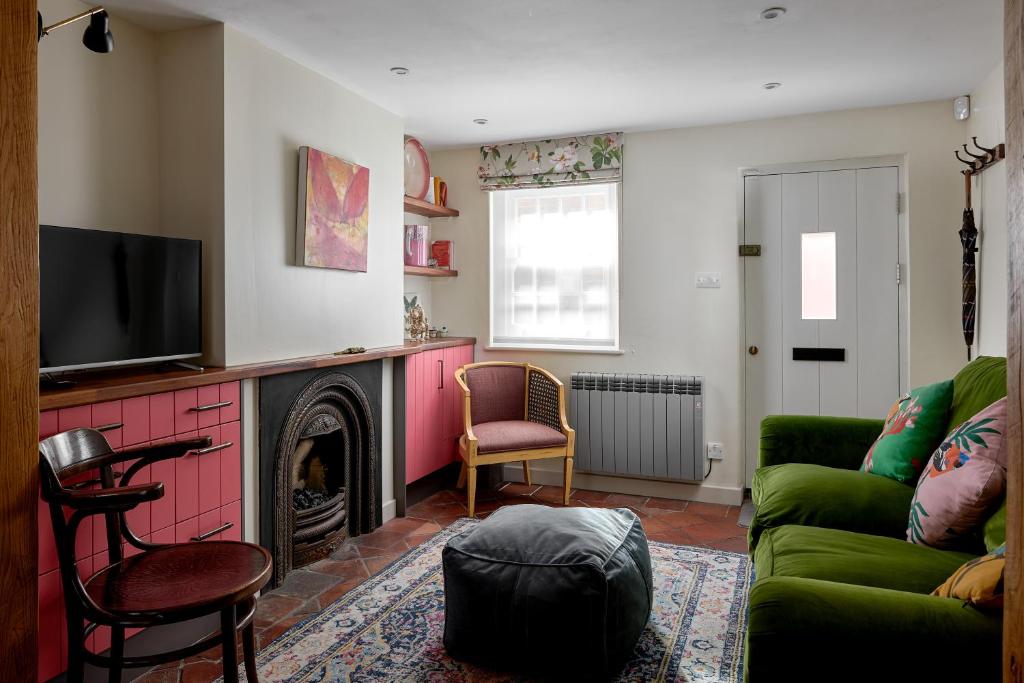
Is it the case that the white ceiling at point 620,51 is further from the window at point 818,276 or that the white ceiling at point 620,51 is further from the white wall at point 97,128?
the window at point 818,276

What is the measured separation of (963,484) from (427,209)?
3.43 meters

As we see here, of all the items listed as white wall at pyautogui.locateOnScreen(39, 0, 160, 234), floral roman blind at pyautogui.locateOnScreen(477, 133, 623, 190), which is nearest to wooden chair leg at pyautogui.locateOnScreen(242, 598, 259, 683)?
white wall at pyautogui.locateOnScreen(39, 0, 160, 234)

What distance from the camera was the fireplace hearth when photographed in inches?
111

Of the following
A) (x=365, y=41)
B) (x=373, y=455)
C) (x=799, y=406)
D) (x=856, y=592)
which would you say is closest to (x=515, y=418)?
(x=373, y=455)

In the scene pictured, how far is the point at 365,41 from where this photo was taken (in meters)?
2.78

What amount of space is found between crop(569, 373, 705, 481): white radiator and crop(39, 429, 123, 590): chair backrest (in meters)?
2.91

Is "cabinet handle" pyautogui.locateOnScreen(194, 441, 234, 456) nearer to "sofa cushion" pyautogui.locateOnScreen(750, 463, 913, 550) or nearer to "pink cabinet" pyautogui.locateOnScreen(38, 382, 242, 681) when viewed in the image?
"pink cabinet" pyautogui.locateOnScreen(38, 382, 242, 681)

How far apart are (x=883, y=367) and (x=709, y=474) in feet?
3.98

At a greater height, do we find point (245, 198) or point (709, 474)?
point (245, 198)

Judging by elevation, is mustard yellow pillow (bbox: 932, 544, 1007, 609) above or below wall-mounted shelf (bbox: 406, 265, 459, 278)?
below

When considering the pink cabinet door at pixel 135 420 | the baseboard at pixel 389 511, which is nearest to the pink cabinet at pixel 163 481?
the pink cabinet door at pixel 135 420

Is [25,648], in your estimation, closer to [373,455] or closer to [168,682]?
[168,682]

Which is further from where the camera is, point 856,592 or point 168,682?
point 168,682

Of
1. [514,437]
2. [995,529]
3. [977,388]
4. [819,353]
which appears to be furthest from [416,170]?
[995,529]
